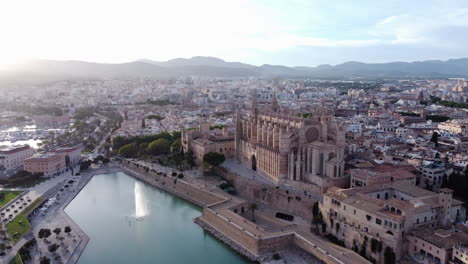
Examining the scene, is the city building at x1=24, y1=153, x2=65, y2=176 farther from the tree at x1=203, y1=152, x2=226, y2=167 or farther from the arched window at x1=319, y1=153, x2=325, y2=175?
the arched window at x1=319, y1=153, x2=325, y2=175

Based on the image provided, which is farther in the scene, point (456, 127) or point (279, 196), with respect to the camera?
point (456, 127)

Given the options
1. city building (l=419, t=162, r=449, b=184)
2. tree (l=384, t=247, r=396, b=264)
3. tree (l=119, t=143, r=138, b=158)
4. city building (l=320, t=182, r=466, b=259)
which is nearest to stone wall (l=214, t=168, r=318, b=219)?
city building (l=320, t=182, r=466, b=259)

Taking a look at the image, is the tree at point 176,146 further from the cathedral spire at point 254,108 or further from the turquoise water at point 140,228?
the cathedral spire at point 254,108

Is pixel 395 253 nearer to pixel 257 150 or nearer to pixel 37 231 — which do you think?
pixel 257 150

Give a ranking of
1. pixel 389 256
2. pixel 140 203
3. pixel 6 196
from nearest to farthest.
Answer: pixel 389 256
pixel 6 196
pixel 140 203

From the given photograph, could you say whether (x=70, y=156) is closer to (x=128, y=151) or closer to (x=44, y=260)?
(x=128, y=151)

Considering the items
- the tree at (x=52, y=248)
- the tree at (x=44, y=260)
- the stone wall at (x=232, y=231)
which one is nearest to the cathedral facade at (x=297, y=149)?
the stone wall at (x=232, y=231)

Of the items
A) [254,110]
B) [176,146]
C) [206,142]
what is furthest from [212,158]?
[176,146]
